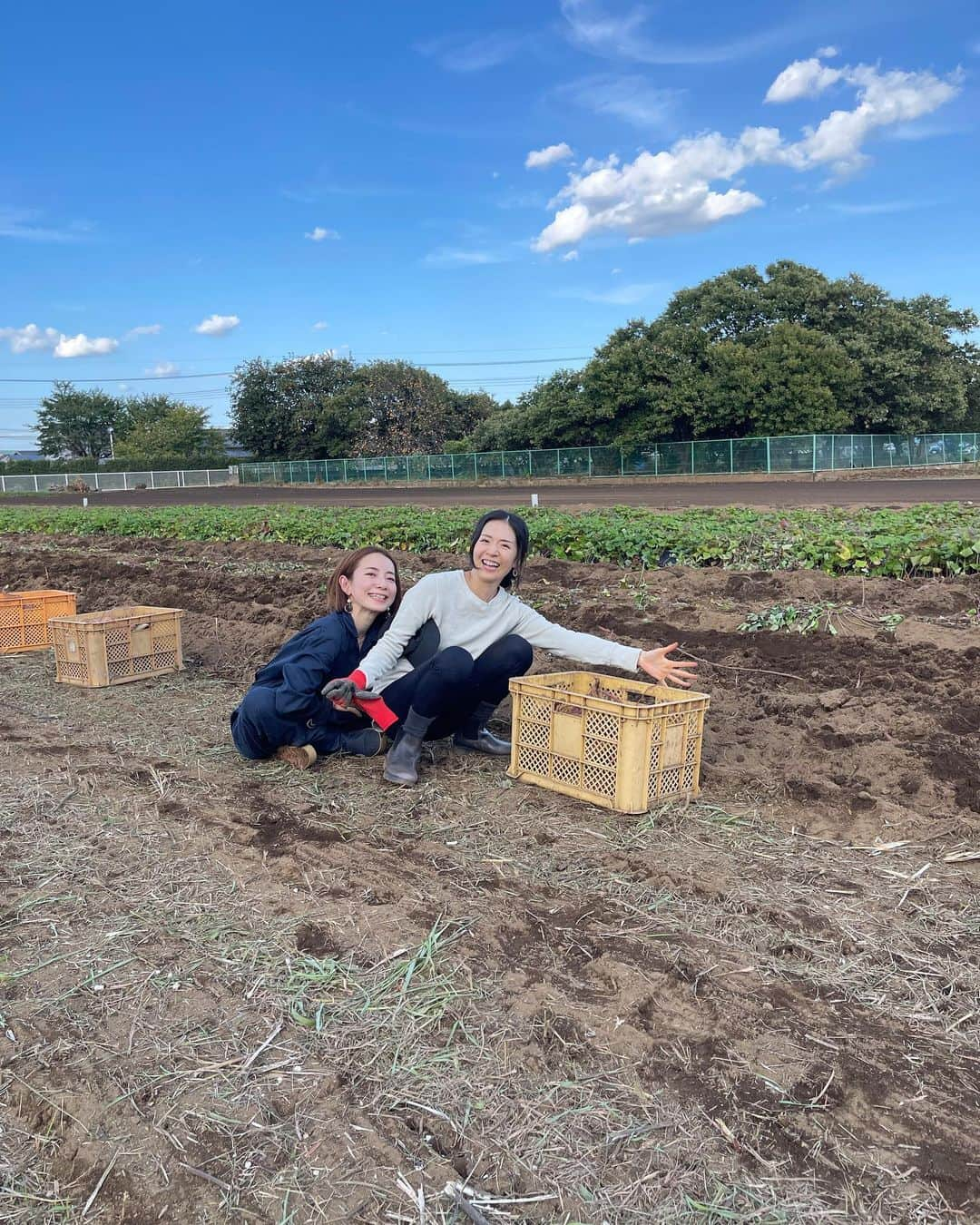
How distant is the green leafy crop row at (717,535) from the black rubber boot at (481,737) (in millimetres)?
Answer: 5131

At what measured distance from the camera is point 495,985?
2.55 m

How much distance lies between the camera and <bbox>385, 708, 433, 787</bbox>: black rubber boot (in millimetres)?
4285

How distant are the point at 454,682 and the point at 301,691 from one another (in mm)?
710

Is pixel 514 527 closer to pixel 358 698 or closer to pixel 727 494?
pixel 358 698

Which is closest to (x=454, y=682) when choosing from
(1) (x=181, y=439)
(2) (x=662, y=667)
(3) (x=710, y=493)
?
(2) (x=662, y=667)

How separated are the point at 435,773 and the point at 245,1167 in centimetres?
264

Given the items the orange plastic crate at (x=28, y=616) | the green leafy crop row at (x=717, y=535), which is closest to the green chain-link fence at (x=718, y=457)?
the green leafy crop row at (x=717, y=535)

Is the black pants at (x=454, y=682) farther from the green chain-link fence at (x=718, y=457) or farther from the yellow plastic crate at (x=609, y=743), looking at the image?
the green chain-link fence at (x=718, y=457)

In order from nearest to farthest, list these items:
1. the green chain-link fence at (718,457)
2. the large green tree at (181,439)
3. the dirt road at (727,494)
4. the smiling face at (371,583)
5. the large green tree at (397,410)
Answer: the smiling face at (371,583) < the dirt road at (727,494) < the green chain-link fence at (718,457) < the large green tree at (397,410) < the large green tree at (181,439)

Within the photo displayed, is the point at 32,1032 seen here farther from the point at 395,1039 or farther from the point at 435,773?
the point at 435,773

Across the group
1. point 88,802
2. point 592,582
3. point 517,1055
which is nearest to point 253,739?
point 88,802

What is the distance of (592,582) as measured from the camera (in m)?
9.13

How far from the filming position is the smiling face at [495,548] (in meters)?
4.21

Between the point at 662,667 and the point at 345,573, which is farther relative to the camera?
the point at 345,573
